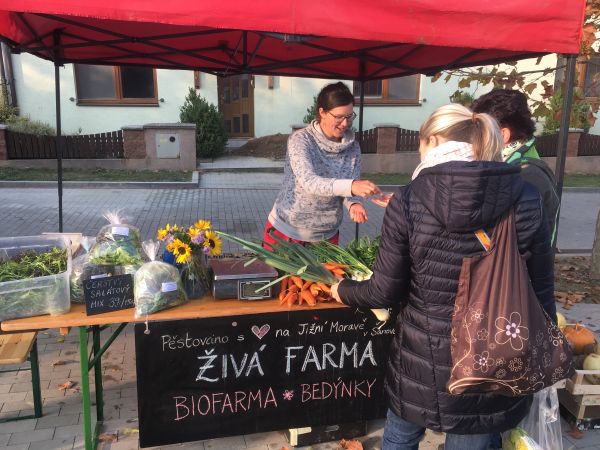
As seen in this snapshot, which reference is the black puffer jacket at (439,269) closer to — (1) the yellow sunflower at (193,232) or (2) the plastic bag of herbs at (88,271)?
(1) the yellow sunflower at (193,232)

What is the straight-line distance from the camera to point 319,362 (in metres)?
2.56

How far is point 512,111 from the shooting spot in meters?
2.33

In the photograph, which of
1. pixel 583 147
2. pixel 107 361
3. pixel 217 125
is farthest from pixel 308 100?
pixel 107 361

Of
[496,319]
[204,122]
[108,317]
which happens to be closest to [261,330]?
[108,317]

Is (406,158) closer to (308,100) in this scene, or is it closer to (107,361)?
(308,100)

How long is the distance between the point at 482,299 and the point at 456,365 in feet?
0.80

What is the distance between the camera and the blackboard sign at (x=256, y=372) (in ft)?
7.81

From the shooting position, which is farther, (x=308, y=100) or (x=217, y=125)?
(x=308, y=100)

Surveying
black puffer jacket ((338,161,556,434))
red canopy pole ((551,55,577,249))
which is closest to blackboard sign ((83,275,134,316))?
black puffer jacket ((338,161,556,434))

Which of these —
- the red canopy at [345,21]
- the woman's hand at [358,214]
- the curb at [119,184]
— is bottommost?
the curb at [119,184]

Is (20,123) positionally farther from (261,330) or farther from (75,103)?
(261,330)

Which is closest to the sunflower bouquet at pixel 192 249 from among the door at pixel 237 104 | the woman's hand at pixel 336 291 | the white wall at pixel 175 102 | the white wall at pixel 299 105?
the woman's hand at pixel 336 291

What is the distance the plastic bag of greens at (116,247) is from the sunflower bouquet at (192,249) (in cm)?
14

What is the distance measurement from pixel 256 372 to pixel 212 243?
0.69 metres
